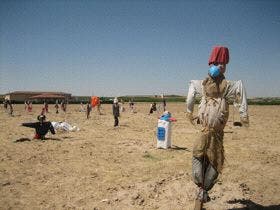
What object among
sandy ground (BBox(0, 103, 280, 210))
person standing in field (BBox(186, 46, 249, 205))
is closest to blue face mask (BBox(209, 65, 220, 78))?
person standing in field (BBox(186, 46, 249, 205))

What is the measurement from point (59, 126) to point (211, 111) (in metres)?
14.7

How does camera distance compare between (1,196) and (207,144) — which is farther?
(1,196)

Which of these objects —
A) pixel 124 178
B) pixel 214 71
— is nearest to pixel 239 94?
pixel 214 71

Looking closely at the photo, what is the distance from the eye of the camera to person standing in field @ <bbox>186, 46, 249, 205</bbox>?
4562 mm

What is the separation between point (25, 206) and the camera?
5934 millimetres

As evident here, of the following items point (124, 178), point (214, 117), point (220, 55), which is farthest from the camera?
point (124, 178)

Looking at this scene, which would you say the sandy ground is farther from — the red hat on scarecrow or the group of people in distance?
the red hat on scarecrow

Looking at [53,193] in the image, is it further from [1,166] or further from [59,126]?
[59,126]

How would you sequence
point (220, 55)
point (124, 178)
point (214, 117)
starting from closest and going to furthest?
point (214, 117) < point (220, 55) < point (124, 178)

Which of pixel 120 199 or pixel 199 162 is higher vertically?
pixel 199 162

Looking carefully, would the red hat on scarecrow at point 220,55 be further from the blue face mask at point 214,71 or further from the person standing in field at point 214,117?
the blue face mask at point 214,71

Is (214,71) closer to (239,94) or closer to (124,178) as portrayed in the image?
(239,94)

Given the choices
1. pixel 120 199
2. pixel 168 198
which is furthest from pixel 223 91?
pixel 120 199

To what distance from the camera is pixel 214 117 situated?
4531 millimetres
